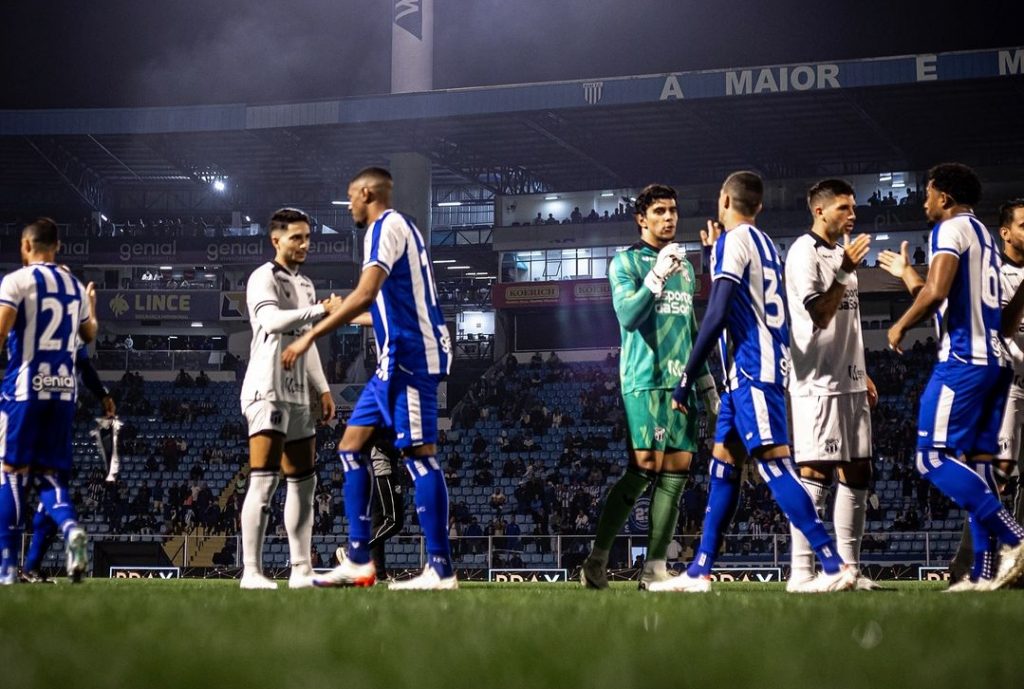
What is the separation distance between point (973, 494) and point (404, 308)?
3.16m

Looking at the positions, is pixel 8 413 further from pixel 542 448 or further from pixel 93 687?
pixel 542 448

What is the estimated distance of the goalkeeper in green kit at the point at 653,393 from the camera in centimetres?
704

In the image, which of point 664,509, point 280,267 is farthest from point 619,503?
point 280,267

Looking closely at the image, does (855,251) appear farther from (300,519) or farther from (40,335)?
(40,335)

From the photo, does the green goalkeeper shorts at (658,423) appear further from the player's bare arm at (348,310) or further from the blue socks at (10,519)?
the blue socks at (10,519)

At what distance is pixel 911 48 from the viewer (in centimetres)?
5084

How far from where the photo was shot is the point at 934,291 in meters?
6.28

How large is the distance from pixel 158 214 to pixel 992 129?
3524 cm

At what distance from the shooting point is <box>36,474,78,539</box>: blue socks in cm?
700

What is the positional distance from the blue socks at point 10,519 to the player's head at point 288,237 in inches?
83.5

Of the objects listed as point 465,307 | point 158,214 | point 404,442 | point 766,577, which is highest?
point 158,214

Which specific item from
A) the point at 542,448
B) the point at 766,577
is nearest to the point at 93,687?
the point at 766,577

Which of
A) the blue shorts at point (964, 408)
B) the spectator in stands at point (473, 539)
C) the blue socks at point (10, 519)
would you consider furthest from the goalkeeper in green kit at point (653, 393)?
the spectator in stands at point (473, 539)

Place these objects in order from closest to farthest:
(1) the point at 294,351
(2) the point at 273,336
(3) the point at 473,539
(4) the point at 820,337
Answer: (1) the point at 294,351 < (2) the point at 273,336 < (4) the point at 820,337 < (3) the point at 473,539
